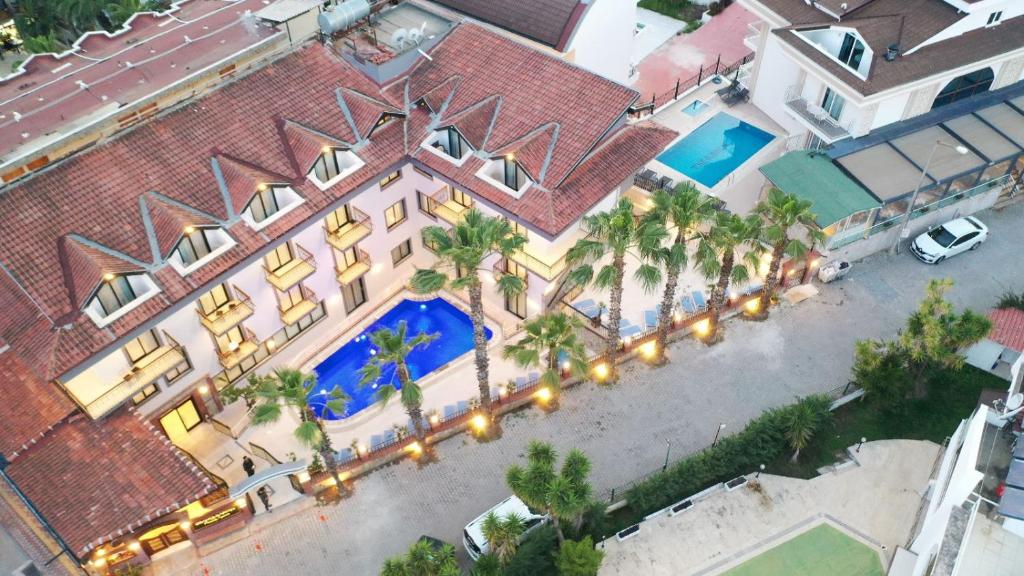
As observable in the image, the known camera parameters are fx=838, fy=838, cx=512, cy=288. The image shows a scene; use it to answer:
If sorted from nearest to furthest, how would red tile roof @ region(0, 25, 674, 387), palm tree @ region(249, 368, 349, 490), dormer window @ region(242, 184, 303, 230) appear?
palm tree @ region(249, 368, 349, 490) → red tile roof @ region(0, 25, 674, 387) → dormer window @ region(242, 184, 303, 230)

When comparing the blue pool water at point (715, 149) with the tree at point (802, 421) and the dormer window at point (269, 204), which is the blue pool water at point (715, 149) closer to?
the tree at point (802, 421)

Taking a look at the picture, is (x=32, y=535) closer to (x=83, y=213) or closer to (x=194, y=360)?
(x=194, y=360)

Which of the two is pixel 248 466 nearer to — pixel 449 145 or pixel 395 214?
pixel 395 214

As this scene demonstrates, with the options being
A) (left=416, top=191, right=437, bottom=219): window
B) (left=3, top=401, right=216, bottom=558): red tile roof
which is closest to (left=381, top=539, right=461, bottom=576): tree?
(left=3, top=401, right=216, bottom=558): red tile roof

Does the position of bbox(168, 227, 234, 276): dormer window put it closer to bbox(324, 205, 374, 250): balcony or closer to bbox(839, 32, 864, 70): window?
bbox(324, 205, 374, 250): balcony

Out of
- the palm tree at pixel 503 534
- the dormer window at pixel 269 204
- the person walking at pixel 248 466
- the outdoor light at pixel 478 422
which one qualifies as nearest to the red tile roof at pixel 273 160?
the dormer window at pixel 269 204

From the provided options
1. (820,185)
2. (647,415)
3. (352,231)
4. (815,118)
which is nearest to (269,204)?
(352,231)

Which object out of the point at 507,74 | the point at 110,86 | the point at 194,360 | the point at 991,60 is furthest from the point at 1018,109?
the point at 110,86
